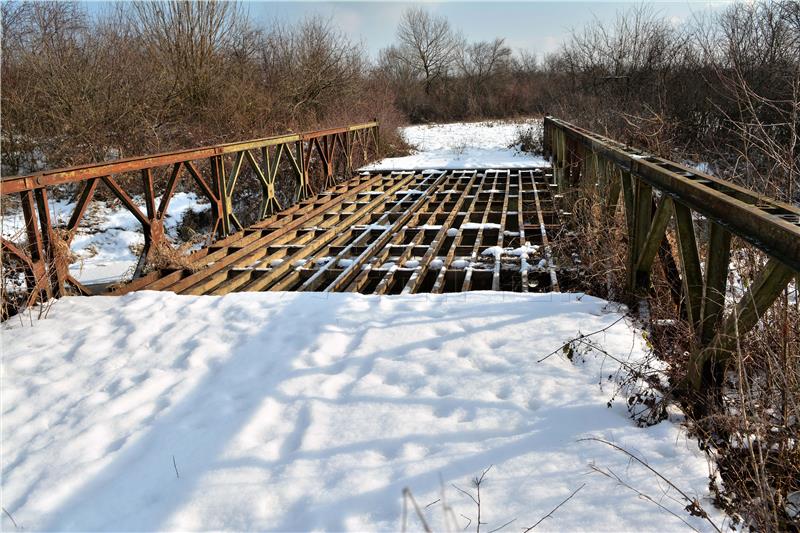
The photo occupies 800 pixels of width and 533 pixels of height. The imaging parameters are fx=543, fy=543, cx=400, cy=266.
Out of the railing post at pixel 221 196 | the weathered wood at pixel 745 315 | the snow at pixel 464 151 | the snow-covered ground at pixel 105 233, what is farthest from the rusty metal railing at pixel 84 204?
the snow at pixel 464 151

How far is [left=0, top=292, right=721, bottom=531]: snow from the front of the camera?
2.13 m

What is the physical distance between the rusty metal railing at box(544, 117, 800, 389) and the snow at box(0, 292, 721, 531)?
45cm

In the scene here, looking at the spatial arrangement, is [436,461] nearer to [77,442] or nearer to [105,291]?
[77,442]

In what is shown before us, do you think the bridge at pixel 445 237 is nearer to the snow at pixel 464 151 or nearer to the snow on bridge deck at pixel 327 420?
the snow on bridge deck at pixel 327 420

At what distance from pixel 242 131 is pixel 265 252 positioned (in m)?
10.7

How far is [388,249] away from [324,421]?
12.4 ft

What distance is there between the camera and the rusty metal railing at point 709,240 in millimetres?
1945

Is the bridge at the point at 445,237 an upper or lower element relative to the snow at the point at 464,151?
lower

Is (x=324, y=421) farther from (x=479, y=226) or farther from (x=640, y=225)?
(x=479, y=226)

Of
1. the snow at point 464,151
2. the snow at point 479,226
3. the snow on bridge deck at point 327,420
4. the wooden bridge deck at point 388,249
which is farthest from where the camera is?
the snow at point 464,151

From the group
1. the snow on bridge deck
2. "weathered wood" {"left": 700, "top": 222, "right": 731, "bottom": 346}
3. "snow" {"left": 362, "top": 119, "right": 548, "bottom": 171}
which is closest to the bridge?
"weathered wood" {"left": 700, "top": 222, "right": 731, "bottom": 346}

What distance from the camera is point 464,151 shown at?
18953 millimetres

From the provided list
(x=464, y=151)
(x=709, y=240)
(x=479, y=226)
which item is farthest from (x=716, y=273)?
(x=464, y=151)

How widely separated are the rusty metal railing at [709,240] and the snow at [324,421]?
0.45 meters
